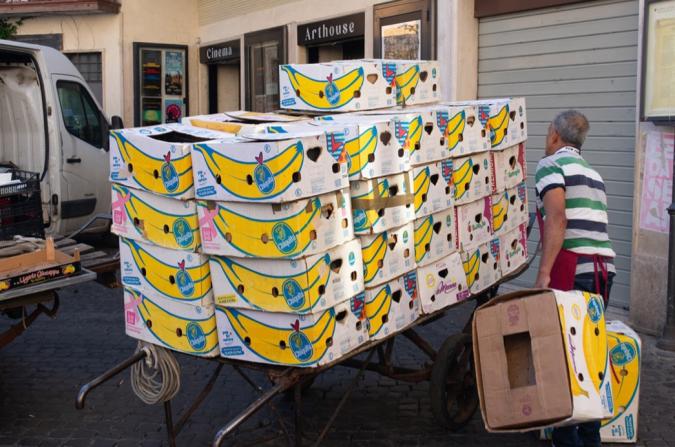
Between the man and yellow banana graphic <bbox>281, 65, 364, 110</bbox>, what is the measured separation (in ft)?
3.60

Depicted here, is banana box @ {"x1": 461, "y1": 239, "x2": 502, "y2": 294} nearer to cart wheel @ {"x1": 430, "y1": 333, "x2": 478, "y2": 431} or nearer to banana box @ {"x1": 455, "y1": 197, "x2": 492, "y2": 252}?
banana box @ {"x1": 455, "y1": 197, "x2": 492, "y2": 252}

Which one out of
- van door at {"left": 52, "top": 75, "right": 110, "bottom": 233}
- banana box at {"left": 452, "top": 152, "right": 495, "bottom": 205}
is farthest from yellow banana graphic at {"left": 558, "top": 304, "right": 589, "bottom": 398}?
van door at {"left": 52, "top": 75, "right": 110, "bottom": 233}

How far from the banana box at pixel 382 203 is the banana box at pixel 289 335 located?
0.36m

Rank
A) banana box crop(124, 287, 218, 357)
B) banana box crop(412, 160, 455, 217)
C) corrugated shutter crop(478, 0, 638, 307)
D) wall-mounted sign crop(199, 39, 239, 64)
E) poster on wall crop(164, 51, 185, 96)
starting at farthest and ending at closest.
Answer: poster on wall crop(164, 51, 185, 96)
wall-mounted sign crop(199, 39, 239, 64)
corrugated shutter crop(478, 0, 638, 307)
banana box crop(412, 160, 455, 217)
banana box crop(124, 287, 218, 357)

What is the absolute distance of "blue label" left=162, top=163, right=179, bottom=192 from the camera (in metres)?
3.60

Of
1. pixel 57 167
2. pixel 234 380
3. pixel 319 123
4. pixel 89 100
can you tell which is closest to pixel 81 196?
pixel 57 167

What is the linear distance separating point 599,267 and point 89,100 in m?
7.32

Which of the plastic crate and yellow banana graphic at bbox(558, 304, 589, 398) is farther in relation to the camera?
the plastic crate

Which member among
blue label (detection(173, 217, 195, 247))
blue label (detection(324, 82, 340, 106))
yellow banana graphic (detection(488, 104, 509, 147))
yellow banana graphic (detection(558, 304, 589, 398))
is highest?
blue label (detection(324, 82, 340, 106))

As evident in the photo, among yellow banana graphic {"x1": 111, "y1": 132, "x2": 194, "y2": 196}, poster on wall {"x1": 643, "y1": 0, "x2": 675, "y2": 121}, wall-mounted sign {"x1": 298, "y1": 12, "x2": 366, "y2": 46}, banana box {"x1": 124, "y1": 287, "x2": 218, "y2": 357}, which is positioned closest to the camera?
yellow banana graphic {"x1": 111, "y1": 132, "x2": 194, "y2": 196}

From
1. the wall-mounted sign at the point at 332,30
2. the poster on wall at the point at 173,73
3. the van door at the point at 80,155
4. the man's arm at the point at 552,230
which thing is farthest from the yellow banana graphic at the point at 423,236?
the poster on wall at the point at 173,73

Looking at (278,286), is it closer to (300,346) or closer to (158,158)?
(300,346)

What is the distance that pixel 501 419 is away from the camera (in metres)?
3.74

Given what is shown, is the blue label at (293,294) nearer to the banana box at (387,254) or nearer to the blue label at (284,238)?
the blue label at (284,238)
